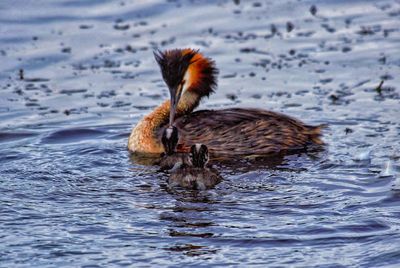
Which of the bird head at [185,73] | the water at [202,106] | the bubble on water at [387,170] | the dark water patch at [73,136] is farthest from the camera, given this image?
the dark water patch at [73,136]

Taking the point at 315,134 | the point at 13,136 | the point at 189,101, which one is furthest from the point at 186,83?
the point at 13,136

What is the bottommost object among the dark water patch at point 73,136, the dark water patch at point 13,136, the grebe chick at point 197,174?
the grebe chick at point 197,174

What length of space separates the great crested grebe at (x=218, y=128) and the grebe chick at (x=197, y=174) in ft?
3.39

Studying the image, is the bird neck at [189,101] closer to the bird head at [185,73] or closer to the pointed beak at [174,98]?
the bird head at [185,73]

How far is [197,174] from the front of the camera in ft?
34.5

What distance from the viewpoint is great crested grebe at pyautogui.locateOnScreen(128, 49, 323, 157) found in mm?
11898

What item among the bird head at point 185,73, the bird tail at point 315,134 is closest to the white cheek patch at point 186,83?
the bird head at point 185,73

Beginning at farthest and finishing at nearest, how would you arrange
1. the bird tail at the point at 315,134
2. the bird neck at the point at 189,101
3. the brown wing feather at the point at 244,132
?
the bird neck at the point at 189,101, the bird tail at the point at 315,134, the brown wing feather at the point at 244,132

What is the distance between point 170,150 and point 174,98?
0.80 meters

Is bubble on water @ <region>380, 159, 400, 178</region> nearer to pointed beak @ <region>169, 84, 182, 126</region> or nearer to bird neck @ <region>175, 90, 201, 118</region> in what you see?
pointed beak @ <region>169, 84, 182, 126</region>

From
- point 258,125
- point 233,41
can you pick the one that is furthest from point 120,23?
point 258,125

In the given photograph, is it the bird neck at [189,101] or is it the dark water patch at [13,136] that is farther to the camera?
the bird neck at [189,101]

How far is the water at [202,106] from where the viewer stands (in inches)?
349

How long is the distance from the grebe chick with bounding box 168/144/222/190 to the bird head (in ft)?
3.98
